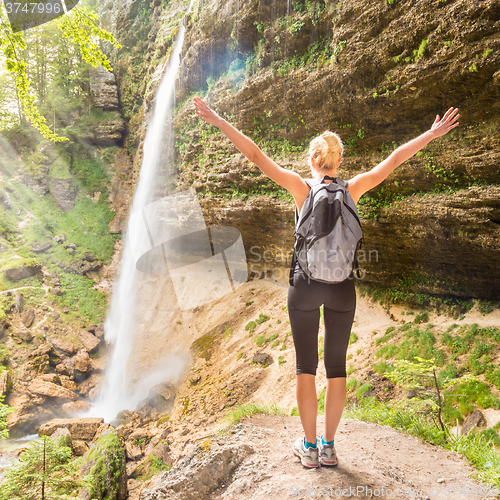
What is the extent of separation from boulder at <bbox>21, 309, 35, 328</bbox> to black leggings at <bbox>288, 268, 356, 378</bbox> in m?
15.3

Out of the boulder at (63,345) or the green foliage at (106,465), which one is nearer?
the green foliage at (106,465)

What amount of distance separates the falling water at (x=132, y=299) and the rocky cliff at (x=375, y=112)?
10.3 feet

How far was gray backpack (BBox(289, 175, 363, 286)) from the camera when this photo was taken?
6.32 ft

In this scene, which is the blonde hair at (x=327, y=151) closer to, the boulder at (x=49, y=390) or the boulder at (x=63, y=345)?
the boulder at (x=49, y=390)

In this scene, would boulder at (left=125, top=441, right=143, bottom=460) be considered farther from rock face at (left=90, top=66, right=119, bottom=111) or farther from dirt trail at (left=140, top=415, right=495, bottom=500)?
rock face at (left=90, top=66, right=119, bottom=111)

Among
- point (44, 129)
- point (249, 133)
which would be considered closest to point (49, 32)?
point (249, 133)

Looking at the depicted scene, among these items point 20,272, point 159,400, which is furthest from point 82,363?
point 20,272

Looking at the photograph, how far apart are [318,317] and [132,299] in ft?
48.2

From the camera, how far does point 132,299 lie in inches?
592

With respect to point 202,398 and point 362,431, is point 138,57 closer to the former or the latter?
point 202,398

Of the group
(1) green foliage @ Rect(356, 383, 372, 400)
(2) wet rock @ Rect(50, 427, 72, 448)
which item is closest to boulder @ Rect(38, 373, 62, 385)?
(2) wet rock @ Rect(50, 427, 72, 448)

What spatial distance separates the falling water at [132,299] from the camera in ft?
38.0

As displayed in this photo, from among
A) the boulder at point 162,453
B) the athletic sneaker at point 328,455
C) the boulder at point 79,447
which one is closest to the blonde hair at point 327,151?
the athletic sneaker at point 328,455

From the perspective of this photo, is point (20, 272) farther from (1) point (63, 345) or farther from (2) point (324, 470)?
(2) point (324, 470)
